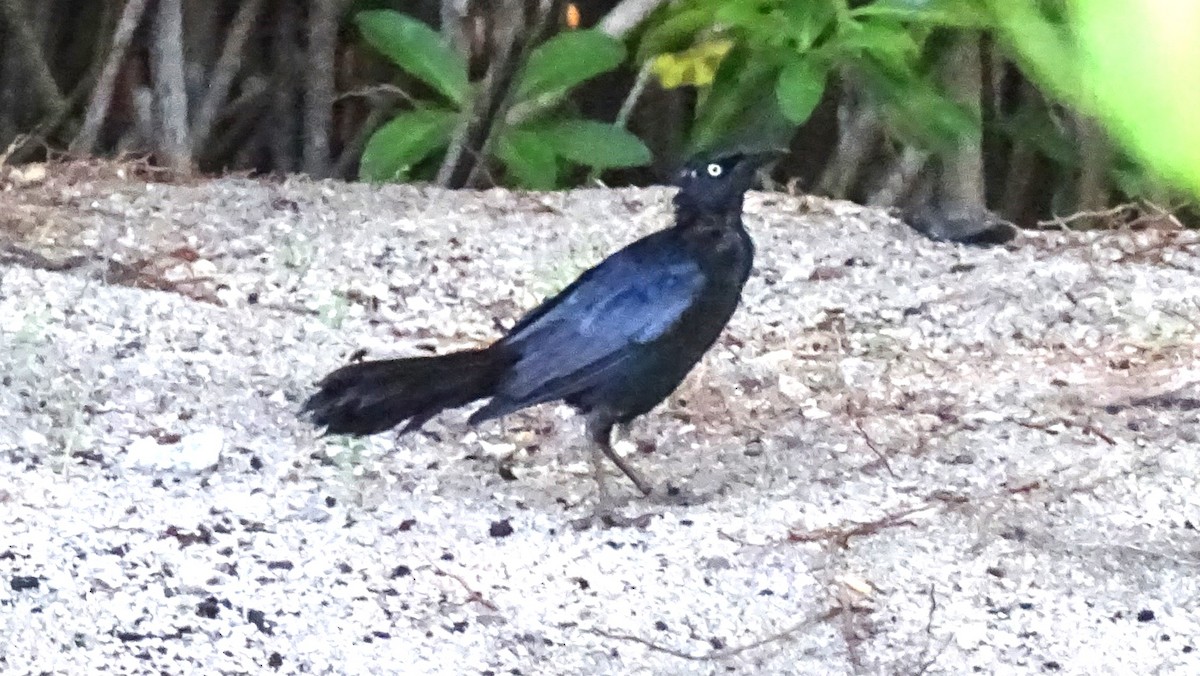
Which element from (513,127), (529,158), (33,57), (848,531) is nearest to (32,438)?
(848,531)

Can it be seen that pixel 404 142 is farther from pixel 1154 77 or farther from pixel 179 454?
pixel 1154 77

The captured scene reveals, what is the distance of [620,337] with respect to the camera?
7.02 ft

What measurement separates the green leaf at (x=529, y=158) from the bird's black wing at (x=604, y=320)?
1.45 m

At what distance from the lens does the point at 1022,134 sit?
403 centimetres

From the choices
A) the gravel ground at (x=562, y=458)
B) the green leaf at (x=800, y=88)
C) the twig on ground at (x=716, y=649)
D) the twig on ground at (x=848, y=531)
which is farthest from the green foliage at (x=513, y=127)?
the twig on ground at (x=716, y=649)

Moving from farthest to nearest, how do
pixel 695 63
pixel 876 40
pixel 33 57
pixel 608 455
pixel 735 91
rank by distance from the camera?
pixel 33 57 < pixel 695 63 < pixel 735 91 < pixel 876 40 < pixel 608 455

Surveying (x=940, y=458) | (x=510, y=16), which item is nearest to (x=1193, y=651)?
(x=940, y=458)

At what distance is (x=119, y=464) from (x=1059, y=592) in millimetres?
1307

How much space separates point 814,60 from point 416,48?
125cm

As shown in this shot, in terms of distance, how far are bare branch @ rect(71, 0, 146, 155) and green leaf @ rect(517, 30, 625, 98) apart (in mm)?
1163

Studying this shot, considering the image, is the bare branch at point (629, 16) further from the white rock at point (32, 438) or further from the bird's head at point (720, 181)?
the white rock at point (32, 438)

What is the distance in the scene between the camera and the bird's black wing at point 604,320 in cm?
211

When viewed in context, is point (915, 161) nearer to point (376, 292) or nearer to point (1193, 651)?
point (376, 292)

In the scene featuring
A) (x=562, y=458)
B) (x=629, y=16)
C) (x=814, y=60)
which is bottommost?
(x=562, y=458)
